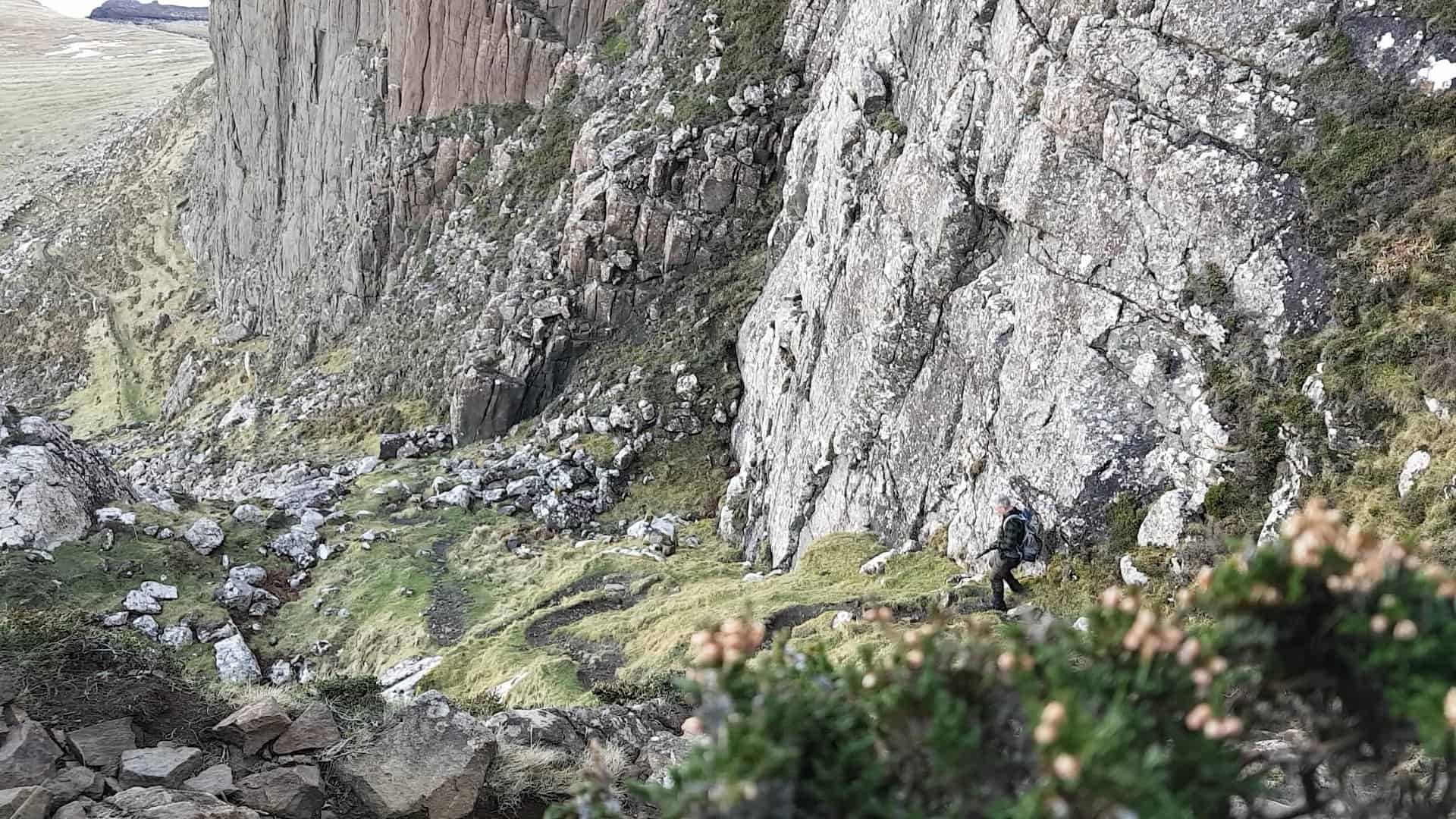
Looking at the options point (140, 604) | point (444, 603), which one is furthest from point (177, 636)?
point (444, 603)

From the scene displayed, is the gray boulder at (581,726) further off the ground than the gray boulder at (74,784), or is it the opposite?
the gray boulder at (74,784)

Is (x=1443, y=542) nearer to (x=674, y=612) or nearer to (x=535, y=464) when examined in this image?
(x=674, y=612)

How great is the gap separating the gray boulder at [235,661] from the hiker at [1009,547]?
18646 mm

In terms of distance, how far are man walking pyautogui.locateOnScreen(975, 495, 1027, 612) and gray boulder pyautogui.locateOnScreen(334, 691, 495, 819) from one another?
30.8 ft

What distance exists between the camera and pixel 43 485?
25641 mm

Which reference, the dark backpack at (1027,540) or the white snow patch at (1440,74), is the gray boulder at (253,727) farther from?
the white snow patch at (1440,74)

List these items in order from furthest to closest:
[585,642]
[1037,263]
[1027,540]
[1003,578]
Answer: [585,642], [1037,263], [1003,578], [1027,540]

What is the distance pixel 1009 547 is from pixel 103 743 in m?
13.7

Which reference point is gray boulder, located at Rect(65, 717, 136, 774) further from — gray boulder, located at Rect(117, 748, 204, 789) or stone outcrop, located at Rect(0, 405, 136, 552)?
stone outcrop, located at Rect(0, 405, 136, 552)

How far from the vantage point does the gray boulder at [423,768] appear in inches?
414

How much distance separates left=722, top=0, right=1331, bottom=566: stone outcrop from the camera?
680 inches

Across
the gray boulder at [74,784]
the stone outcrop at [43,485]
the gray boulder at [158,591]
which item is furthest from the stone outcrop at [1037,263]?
the stone outcrop at [43,485]

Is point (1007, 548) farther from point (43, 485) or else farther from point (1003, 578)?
point (43, 485)

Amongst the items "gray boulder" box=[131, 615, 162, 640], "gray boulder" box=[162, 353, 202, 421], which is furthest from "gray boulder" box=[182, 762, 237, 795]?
"gray boulder" box=[162, 353, 202, 421]
